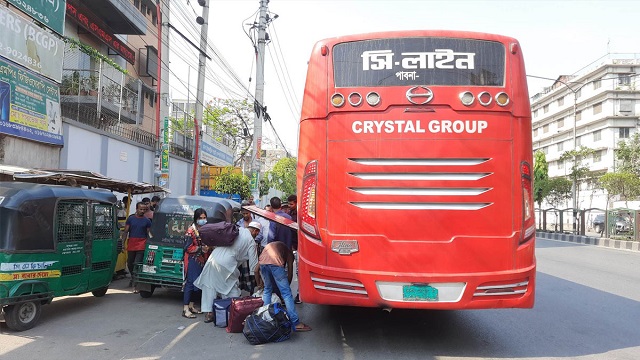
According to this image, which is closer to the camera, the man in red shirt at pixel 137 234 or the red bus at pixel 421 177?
the red bus at pixel 421 177

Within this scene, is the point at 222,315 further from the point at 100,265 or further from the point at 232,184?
the point at 232,184

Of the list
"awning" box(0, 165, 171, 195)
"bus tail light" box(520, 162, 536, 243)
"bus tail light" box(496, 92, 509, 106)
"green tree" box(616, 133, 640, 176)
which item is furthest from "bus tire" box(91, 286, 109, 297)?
"green tree" box(616, 133, 640, 176)

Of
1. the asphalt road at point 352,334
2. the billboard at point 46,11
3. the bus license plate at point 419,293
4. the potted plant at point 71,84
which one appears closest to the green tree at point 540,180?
the potted plant at point 71,84

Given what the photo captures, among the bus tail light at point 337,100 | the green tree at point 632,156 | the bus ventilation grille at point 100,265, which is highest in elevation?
the green tree at point 632,156

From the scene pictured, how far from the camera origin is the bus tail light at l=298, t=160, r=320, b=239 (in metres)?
5.12

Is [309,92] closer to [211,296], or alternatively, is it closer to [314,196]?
[314,196]

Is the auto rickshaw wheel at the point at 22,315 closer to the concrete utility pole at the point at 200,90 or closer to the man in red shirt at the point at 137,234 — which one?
the man in red shirt at the point at 137,234

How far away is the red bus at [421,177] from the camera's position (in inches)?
190

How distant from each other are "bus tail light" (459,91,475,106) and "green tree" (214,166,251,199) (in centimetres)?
2337

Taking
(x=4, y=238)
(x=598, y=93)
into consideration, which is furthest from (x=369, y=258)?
(x=598, y=93)

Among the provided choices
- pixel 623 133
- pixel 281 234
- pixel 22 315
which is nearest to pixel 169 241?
pixel 281 234

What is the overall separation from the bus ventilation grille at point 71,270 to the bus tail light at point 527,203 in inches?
229

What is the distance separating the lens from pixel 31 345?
17.7ft

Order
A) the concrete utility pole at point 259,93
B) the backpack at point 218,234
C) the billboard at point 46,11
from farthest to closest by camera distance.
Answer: the concrete utility pole at point 259,93 < the billboard at point 46,11 < the backpack at point 218,234
